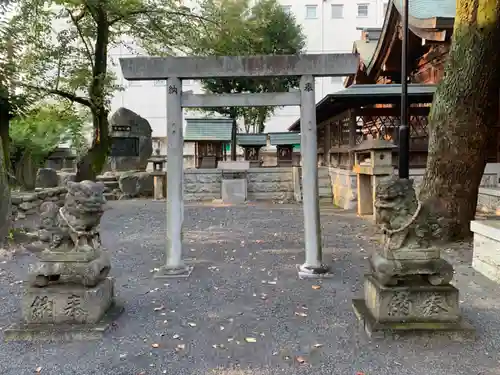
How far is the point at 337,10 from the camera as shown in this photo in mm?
32188

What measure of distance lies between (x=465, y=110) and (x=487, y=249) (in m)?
2.36

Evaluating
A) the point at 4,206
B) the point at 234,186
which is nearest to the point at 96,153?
the point at 234,186

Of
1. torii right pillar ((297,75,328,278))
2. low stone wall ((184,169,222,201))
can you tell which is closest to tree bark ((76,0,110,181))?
low stone wall ((184,169,222,201))

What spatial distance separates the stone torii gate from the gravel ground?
1.89ft

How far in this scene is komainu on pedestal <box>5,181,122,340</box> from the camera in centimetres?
324

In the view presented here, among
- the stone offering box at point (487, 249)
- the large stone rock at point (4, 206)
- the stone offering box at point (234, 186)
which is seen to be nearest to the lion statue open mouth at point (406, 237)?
the stone offering box at point (487, 249)

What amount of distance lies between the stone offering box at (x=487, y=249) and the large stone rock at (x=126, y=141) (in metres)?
13.9

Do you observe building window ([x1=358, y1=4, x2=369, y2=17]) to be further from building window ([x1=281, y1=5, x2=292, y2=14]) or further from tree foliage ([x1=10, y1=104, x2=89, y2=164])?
tree foliage ([x1=10, y1=104, x2=89, y2=164])

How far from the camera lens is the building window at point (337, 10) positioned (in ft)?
105

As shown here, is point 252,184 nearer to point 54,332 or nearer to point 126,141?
point 126,141

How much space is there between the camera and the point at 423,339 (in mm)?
3066

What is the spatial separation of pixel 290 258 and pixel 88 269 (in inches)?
131

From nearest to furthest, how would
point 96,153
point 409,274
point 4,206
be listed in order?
point 409,274
point 4,206
point 96,153

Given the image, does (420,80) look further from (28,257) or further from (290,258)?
(28,257)
